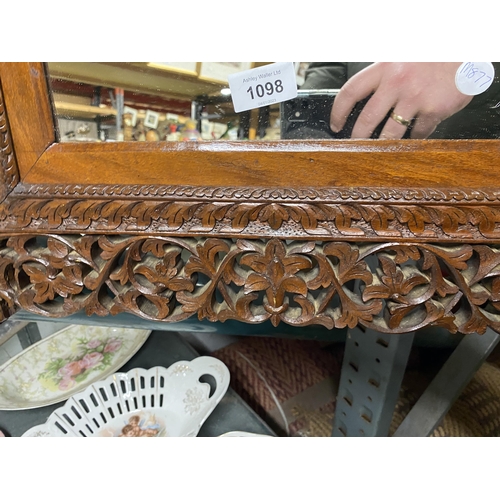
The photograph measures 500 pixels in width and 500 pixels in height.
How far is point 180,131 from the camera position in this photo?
298mm

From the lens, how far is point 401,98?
28 cm

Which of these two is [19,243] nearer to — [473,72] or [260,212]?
[260,212]

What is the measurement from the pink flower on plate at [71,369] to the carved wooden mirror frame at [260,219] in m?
0.31

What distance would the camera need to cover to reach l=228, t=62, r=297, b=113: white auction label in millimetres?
279

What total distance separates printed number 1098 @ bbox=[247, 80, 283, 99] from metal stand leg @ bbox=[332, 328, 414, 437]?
0.31 meters

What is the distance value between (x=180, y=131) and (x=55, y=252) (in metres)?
0.15

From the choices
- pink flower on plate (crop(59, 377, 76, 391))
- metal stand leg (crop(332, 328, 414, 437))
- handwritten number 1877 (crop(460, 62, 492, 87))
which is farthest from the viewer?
pink flower on plate (crop(59, 377, 76, 391))

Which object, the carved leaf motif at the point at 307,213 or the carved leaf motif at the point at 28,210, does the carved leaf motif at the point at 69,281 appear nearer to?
the carved leaf motif at the point at 28,210

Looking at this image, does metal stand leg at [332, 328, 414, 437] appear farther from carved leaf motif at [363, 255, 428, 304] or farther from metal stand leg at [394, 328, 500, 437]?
carved leaf motif at [363, 255, 428, 304]

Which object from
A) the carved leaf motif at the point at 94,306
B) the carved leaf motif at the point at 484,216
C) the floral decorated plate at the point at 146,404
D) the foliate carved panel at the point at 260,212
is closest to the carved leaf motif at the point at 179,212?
the foliate carved panel at the point at 260,212

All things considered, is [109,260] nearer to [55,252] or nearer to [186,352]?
[55,252]

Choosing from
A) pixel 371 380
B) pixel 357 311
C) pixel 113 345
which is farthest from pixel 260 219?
pixel 113 345

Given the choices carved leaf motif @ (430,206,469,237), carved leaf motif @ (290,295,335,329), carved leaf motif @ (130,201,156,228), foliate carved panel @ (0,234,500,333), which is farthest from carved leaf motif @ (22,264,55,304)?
carved leaf motif @ (430,206,469,237)
